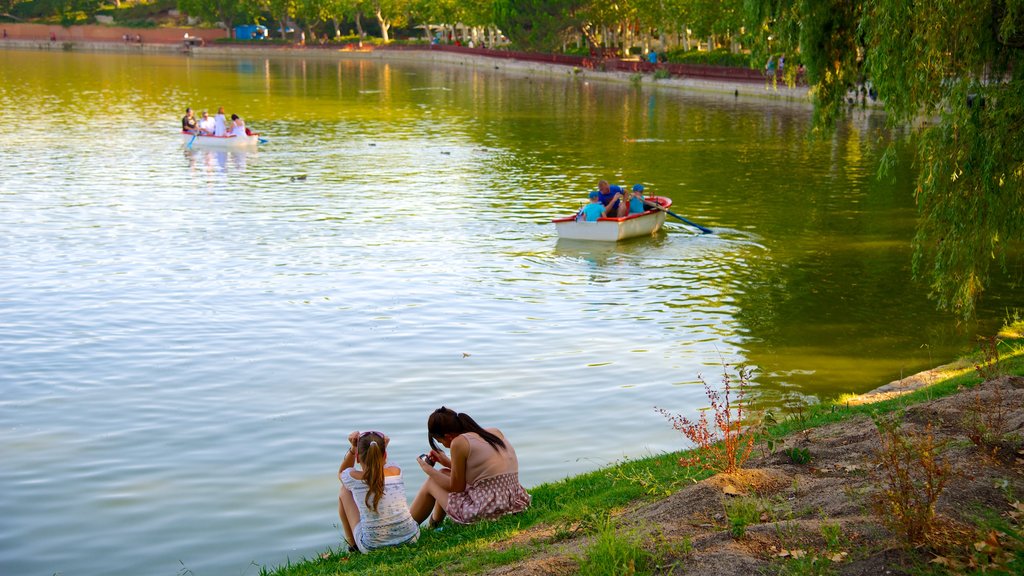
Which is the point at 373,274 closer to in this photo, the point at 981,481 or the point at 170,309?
the point at 170,309

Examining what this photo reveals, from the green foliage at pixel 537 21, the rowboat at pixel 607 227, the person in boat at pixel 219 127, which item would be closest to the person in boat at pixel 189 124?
the person in boat at pixel 219 127

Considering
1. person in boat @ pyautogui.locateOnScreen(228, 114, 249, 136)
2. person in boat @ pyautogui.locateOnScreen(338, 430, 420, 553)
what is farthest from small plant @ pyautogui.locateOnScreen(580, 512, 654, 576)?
person in boat @ pyautogui.locateOnScreen(228, 114, 249, 136)

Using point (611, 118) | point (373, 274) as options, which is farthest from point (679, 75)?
point (373, 274)

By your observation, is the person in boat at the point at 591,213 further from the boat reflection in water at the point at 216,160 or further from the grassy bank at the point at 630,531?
the boat reflection in water at the point at 216,160

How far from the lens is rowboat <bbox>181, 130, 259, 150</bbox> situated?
43.3 metres

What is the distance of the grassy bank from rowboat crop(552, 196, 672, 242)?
13521 mm

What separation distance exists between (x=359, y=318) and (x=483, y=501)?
10273 mm

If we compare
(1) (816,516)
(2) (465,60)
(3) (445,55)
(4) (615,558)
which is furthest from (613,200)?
(3) (445,55)

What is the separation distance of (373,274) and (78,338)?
6.28 metres

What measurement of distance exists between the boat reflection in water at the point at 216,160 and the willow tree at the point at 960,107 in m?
27.5

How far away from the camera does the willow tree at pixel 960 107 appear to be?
13.9m

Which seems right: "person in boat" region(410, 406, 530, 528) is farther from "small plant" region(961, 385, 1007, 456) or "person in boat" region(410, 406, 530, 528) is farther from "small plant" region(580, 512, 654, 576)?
"small plant" region(961, 385, 1007, 456)

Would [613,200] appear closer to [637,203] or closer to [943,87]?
[637,203]

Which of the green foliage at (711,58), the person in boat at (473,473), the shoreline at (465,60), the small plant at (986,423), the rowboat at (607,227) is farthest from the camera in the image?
the green foliage at (711,58)
